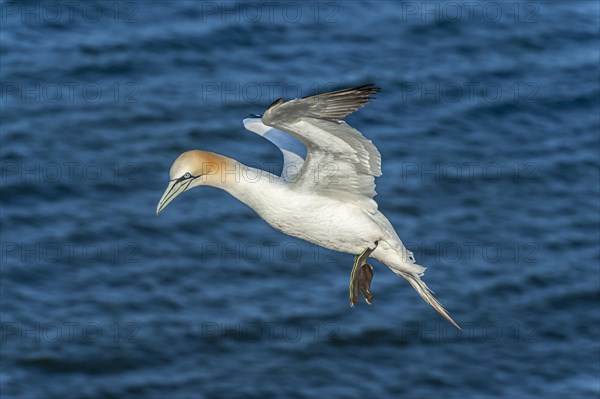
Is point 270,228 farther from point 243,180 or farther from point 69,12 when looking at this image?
point 243,180

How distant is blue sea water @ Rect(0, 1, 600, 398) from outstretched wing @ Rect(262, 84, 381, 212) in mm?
15845

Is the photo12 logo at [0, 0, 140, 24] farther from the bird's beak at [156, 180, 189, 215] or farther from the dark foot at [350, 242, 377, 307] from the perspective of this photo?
the bird's beak at [156, 180, 189, 215]

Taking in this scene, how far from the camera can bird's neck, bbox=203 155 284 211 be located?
13461 mm

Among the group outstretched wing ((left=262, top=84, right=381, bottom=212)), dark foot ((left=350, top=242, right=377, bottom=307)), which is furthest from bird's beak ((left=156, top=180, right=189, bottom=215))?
dark foot ((left=350, top=242, right=377, bottom=307))

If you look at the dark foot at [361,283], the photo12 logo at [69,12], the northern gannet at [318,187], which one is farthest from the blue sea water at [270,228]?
the northern gannet at [318,187]

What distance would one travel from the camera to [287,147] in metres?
15.3

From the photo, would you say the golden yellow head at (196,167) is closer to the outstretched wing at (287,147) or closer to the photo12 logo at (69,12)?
A: the outstretched wing at (287,147)

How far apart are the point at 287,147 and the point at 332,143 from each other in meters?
2.34

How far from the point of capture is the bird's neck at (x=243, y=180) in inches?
530

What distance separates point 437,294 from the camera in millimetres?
30250

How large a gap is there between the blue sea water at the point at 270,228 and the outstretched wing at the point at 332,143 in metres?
15.8

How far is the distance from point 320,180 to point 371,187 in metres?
0.64

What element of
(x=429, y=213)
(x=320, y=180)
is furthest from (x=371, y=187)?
(x=429, y=213)

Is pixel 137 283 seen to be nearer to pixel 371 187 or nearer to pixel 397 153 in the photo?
pixel 397 153
